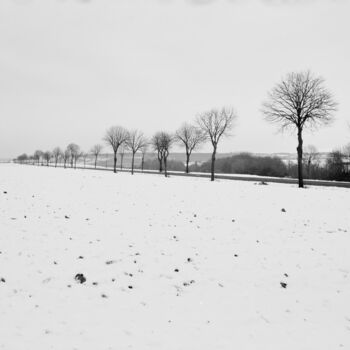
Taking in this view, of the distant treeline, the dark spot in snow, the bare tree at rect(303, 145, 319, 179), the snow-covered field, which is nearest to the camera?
the snow-covered field

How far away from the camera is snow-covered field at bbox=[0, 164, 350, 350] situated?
4230 millimetres

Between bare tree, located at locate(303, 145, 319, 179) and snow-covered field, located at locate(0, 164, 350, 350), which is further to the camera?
bare tree, located at locate(303, 145, 319, 179)

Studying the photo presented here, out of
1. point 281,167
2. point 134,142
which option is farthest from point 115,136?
point 281,167

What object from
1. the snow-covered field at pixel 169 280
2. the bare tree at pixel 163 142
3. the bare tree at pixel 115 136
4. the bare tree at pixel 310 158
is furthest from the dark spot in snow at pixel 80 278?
the bare tree at pixel 310 158

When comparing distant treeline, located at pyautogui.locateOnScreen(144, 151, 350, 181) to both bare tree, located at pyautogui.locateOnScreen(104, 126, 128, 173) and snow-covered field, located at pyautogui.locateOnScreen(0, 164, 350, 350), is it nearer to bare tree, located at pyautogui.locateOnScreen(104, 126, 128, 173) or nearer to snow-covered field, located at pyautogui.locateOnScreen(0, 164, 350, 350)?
bare tree, located at pyautogui.locateOnScreen(104, 126, 128, 173)

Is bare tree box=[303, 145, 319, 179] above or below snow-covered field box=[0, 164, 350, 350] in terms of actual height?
above

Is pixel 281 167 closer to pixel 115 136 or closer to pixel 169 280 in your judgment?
pixel 115 136

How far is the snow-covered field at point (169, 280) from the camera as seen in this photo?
423 centimetres

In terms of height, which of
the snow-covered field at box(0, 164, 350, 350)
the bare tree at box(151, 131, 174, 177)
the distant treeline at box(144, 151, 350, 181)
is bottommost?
the snow-covered field at box(0, 164, 350, 350)

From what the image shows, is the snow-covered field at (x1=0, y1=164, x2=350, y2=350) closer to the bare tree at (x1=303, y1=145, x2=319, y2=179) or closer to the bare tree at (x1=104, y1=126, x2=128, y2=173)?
the bare tree at (x1=104, y1=126, x2=128, y2=173)

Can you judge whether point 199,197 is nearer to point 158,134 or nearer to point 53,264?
point 53,264

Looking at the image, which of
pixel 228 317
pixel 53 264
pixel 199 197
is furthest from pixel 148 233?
pixel 199 197

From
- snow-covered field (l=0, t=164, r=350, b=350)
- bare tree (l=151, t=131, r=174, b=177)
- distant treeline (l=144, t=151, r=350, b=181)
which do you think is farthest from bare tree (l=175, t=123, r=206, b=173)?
snow-covered field (l=0, t=164, r=350, b=350)

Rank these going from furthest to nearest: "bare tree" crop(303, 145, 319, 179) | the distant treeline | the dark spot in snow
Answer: "bare tree" crop(303, 145, 319, 179)
the distant treeline
the dark spot in snow
